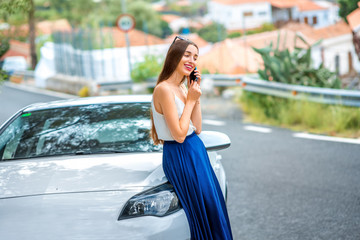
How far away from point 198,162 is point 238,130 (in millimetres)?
7993

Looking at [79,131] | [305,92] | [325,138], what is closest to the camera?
[79,131]

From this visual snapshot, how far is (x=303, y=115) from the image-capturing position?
1141 centimetres

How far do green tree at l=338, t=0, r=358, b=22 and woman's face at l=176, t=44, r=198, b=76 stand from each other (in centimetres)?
776

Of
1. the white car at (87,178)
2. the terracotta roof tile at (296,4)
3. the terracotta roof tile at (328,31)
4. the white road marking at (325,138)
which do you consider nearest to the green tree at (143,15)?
the terracotta roof tile at (296,4)

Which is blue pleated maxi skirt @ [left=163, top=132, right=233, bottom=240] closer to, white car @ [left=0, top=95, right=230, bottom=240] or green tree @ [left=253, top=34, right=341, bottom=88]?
white car @ [left=0, top=95, right=230, bottom=240]

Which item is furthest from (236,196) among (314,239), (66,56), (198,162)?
(66,56)

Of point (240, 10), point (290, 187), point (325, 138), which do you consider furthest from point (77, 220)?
point (240, 10)

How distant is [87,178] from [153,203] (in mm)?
450

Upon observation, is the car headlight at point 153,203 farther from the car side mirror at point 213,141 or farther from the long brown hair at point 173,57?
the long brown hair at point 173,57

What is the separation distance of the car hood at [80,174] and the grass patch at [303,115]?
22.2 feet

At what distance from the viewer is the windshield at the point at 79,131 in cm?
432

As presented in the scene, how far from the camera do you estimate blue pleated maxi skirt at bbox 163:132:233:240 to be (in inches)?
137

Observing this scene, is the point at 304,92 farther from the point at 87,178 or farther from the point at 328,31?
the point at 87,178

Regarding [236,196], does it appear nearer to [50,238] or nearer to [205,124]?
[50,238]
